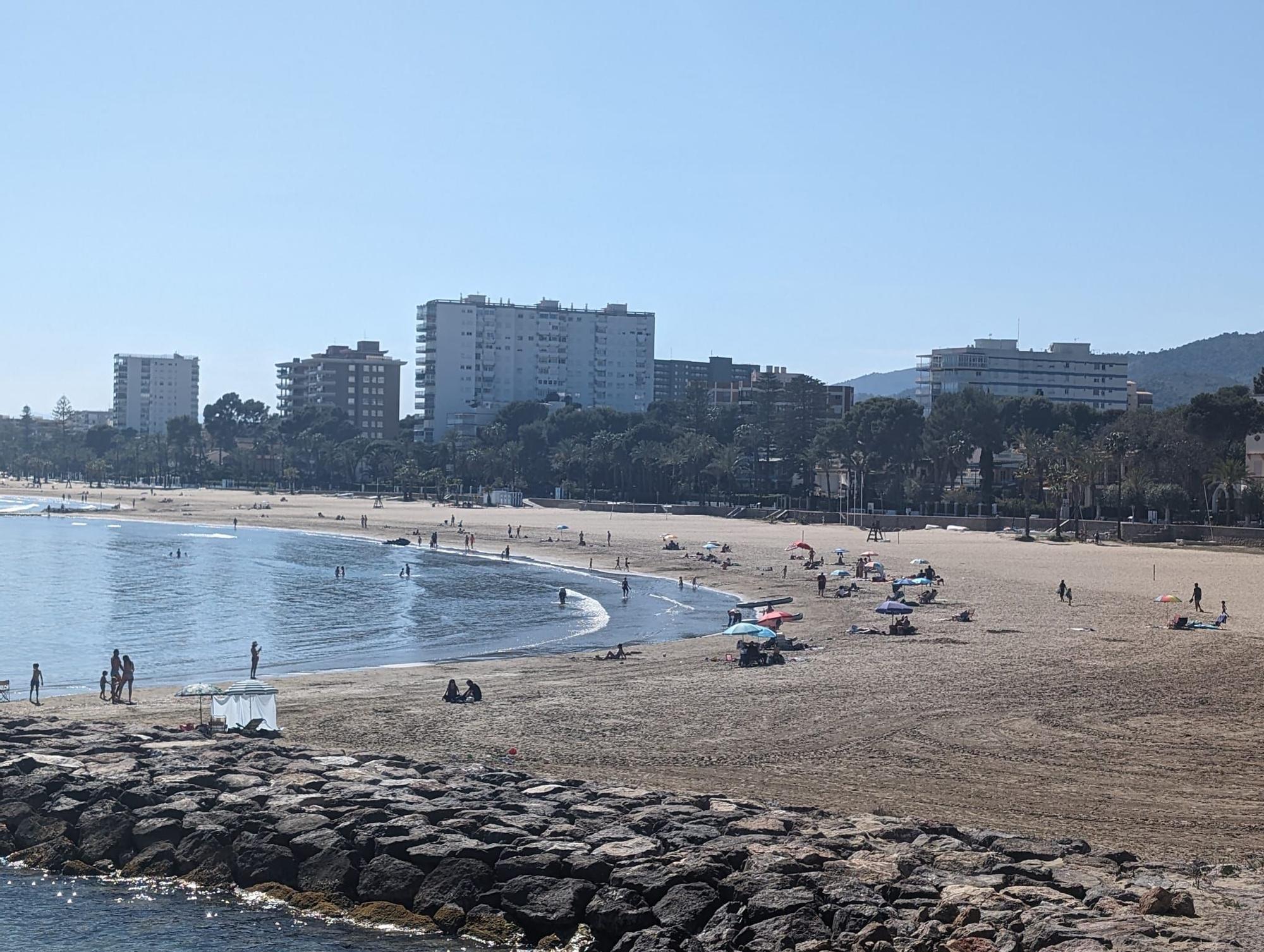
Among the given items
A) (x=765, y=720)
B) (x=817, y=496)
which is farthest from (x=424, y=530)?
(x=765, y=720)

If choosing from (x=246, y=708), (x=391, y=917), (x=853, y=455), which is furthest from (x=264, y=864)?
Answer: (x=853, y=455)

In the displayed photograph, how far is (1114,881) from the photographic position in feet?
44.1

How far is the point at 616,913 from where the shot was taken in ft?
45.7

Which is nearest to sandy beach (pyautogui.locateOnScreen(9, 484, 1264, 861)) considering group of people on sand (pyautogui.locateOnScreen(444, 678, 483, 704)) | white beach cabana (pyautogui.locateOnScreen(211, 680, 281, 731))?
group of people on sand (pyautogui.locateOnScreen(444, 678, 483, 704))

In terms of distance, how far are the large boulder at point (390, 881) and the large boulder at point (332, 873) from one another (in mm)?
201

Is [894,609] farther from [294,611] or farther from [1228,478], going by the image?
[1228,478]

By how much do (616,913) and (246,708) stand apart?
1181cm

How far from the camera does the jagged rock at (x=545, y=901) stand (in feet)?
46.9

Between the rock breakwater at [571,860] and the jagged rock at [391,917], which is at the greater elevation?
the rock breakwater at [571,860]

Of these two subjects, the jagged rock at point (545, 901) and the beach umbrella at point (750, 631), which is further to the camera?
the beach umbrella at point (750, 631)

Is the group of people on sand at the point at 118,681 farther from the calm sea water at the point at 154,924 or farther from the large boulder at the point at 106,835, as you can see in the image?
the calm sea water at the point at 154,924

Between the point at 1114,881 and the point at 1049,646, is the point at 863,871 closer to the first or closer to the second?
the point at 1114,881

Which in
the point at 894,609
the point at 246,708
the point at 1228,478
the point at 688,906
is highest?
the point at 1228,478

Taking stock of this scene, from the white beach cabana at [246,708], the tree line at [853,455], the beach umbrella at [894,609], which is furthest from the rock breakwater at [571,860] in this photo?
the tree line at [853,455]
